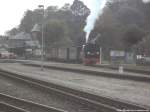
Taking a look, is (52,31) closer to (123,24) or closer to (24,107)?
(123,24)

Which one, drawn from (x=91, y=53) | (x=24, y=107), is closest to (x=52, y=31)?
(x=91, y=53)

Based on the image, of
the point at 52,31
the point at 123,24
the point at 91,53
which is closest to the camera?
the point at 91,53

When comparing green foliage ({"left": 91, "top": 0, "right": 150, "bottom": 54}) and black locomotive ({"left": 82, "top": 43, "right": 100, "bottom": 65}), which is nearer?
green foliage ({"left": 91, "top": 0, "right": 150, "bottom": 54})

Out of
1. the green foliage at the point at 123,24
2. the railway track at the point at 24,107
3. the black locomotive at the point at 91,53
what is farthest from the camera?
the black locomotive at the point at 91,53

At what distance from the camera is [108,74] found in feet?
83.3

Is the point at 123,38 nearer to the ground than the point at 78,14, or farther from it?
nearer to the ground

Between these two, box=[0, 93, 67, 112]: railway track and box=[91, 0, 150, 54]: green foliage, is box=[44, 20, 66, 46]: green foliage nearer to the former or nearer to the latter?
box=[91, 0, 150, 54]: green foliage

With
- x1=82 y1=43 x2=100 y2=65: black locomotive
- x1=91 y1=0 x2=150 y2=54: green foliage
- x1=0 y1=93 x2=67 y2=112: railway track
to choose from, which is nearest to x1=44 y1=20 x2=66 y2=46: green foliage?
x1=91 y1=0 x2=150 y2=54: green foliage

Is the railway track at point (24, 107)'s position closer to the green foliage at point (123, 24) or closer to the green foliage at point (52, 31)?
the green foliage at point (123, 24)

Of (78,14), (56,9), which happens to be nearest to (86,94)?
(78,14)

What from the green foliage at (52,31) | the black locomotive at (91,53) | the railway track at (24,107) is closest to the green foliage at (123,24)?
the black locomotive at (91,53)

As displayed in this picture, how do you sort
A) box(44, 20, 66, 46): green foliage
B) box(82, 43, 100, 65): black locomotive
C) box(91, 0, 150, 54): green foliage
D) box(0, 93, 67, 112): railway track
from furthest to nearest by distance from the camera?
box(44, 20, 66, 46): green foliage, box(82, 43, 100, 65): black locomotive, box(91, 0, 150, 54): green foliage, box(0, 93, 67, 112): railway track

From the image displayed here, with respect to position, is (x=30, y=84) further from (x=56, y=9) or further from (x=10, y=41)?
(x=56, y=9)

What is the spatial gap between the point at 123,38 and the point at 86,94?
1146 inches
